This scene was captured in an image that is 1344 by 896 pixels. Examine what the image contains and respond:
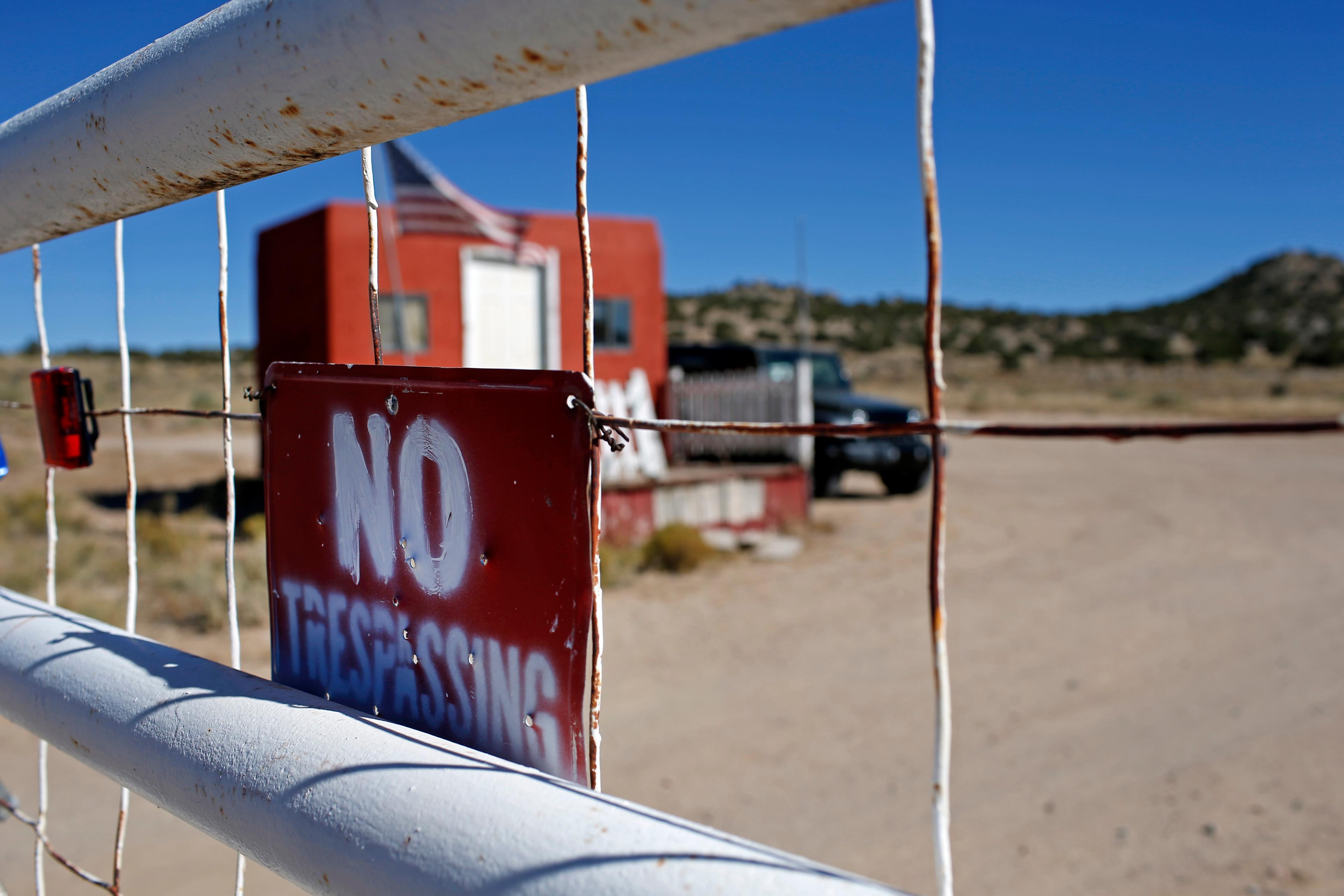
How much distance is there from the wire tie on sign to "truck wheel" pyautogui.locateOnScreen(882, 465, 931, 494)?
38.2ft

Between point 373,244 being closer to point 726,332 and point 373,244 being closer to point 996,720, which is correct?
point 996,720

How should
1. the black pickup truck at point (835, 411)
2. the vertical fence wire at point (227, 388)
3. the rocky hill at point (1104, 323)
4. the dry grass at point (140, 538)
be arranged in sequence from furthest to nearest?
the rocky hill at point (1104, 323), the black pickup truck at point (835, 411), the dry grass at point (140, 538), the vertical fence wire at point (227, 388)

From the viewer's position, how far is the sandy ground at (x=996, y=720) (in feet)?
11.2

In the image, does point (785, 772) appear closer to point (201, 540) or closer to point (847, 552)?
point (847, 552)

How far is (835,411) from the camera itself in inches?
460

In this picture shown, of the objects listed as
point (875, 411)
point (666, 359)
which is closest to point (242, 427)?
point (666, 359)

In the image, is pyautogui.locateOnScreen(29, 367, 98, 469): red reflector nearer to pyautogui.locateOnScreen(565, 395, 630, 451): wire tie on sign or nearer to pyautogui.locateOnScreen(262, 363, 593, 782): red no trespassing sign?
pyautogui.locateOnScreen(262, 363, 593, 782): red no trespassing sign

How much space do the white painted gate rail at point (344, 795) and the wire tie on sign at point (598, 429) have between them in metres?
0.32

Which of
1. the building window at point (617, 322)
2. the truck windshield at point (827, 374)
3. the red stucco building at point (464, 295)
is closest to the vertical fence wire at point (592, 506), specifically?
the red stucco building at point (464, 295)

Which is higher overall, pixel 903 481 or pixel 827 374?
pixel 827 374

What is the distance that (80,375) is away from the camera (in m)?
1.90

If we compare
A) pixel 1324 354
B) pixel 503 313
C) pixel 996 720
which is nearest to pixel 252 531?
pixel 503 313

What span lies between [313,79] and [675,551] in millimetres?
7470

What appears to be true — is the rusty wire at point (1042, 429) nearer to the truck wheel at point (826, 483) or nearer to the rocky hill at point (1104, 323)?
the truck wheel at point (826, 483)
